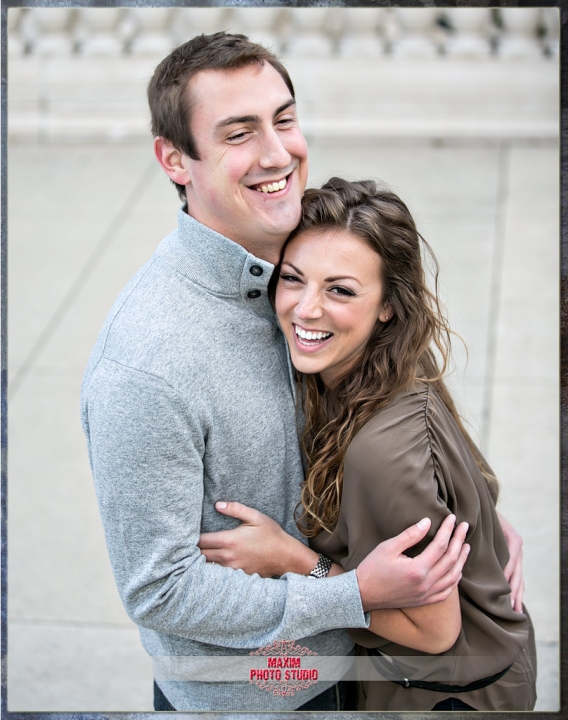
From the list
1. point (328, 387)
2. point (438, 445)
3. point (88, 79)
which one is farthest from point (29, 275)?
point (438, 445)

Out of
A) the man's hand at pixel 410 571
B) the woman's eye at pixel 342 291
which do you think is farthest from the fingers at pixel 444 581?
the woman's eye at pixel 342 291

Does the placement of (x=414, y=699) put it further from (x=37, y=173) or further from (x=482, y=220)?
(x=482, y=220)

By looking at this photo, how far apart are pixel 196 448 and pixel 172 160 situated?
0.69 m

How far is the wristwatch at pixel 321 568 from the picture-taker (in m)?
1.94

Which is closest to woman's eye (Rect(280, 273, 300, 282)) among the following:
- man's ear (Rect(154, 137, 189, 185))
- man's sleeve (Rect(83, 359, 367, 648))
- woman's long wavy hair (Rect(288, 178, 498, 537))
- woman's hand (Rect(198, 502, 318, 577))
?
woman's long wavy hair (Rect(288, 178, 498, 537))

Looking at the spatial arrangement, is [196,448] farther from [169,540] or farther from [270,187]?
[270,187]

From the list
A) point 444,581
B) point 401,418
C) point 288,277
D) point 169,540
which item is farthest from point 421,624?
point 288,277

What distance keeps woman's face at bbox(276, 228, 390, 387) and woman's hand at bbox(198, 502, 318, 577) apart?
37cm

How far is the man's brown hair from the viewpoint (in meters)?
1.79

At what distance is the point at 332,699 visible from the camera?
2129 mm

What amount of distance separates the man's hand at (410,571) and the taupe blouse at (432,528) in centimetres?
3

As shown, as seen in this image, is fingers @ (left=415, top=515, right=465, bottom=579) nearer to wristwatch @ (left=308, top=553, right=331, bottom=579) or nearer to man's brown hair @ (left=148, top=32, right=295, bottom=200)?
wristwatch @ (left=308, top=553, right=331, bottom=579)

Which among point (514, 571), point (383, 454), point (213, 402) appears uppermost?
point (213, 402)

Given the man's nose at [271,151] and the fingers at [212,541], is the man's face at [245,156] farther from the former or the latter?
the fingers at [212,541]
